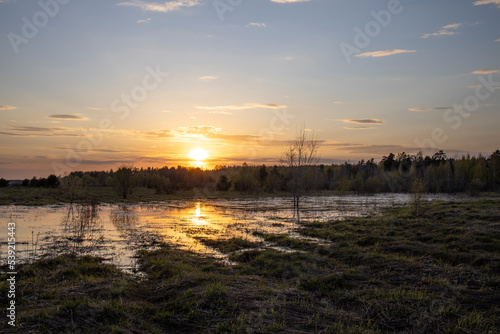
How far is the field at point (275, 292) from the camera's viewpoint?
6883 mm

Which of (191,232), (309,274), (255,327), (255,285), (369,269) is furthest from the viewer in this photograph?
(191,232)

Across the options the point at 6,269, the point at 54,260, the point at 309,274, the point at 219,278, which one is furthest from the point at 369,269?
the point at 6,269

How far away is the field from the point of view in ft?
22.6

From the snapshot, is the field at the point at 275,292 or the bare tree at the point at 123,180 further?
the bare tree at the point at 123,180

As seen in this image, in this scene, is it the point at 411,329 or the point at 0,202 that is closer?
the point at 411,329

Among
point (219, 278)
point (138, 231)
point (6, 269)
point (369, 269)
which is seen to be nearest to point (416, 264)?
point (369, 269)

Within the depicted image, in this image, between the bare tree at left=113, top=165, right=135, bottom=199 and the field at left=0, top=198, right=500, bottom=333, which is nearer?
the field at left=0, top=198, right=500, bottom=333

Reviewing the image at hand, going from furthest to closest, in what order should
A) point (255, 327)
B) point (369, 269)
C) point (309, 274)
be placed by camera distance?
1. point (369, 269)
2. point (309, 274)
3. point (255, 327)

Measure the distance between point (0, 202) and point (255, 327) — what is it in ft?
157

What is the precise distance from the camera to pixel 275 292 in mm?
8680

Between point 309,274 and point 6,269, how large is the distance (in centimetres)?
1036

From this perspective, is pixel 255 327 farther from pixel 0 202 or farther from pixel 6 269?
pixel 0 202

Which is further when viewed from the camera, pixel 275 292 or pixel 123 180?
pixel 123 180

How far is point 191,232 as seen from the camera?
847 inches
